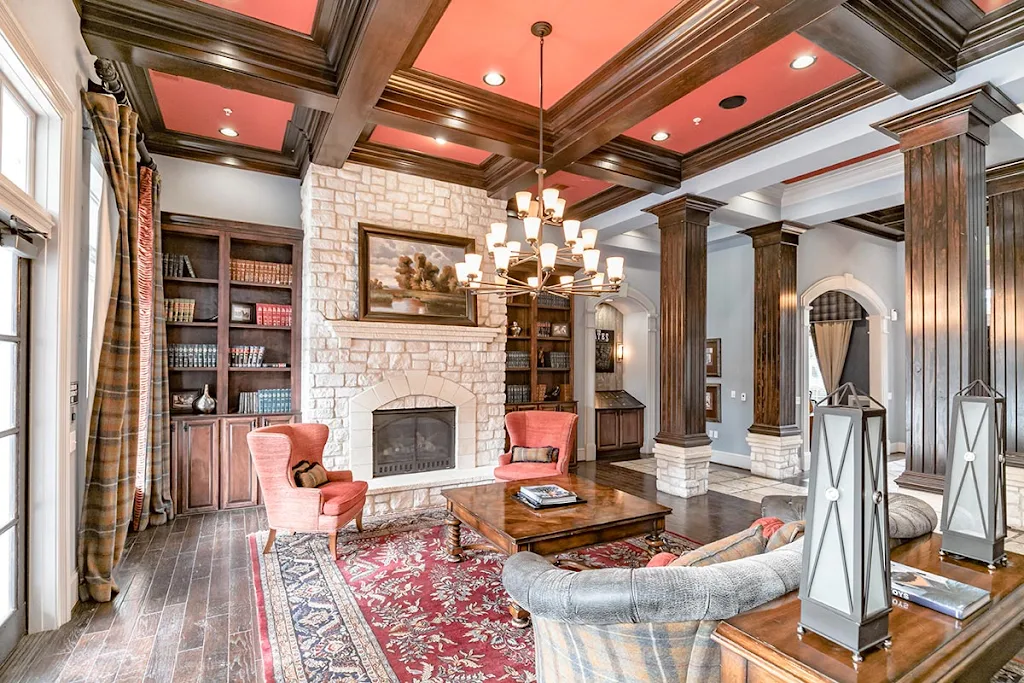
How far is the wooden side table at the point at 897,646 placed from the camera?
3.90 feet

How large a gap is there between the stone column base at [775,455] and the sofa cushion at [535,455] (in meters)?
3.45

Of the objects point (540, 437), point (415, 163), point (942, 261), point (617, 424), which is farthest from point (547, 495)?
point (617, 424)

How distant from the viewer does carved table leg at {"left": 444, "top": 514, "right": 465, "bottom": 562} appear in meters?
3.84

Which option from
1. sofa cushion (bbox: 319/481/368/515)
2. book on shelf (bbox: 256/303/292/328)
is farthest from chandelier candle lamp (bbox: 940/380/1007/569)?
book on shelf (bbox: 256/303/292/328)

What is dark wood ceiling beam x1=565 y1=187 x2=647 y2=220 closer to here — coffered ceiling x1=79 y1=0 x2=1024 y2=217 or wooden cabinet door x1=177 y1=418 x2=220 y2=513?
coffered ceiling x1=79 y1=0 x2=1024 y2=217

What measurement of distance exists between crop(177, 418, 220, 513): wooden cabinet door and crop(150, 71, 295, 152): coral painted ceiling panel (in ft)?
8.96

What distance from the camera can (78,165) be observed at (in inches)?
119

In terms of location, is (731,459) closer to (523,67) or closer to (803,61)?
(803,61)

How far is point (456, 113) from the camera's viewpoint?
414 cm

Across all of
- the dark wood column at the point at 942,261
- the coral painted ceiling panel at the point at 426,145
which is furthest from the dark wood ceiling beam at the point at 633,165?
the dark wood column at the point at 942,261

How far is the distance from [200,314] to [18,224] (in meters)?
3.02

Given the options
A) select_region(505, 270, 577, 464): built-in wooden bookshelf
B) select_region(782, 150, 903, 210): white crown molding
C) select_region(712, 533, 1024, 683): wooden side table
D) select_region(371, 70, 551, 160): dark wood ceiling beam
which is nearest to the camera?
select_region(712, 533, 1024, 683): wooden side table

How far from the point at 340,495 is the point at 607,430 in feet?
16.1

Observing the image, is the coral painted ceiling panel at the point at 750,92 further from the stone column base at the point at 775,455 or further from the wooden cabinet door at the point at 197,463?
the wooden cabinet door at the point at 197,463
